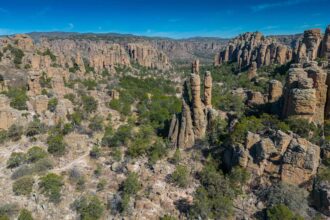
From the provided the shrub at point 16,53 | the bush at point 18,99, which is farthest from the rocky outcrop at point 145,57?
the bush at point 18,99

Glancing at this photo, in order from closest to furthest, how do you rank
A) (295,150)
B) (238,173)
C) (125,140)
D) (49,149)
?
(295,150), (238,173), (49,149), (125,140)

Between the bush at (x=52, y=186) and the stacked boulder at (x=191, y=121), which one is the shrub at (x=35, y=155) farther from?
the stacked boulder at (x=191, y=121)

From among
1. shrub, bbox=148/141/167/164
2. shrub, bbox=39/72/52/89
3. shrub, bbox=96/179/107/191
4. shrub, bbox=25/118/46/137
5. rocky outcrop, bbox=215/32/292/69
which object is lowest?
shrub, bbox=96/179/107/191

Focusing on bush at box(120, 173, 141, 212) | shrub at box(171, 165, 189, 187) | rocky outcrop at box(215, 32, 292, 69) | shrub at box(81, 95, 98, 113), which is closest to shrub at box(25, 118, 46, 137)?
shrub at box(81, 95, 98, 113)

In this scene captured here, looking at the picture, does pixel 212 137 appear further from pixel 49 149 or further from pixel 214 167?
pixel 49 149

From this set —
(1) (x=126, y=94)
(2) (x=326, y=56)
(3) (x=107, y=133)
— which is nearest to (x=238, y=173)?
(3) (x=107, y=133)

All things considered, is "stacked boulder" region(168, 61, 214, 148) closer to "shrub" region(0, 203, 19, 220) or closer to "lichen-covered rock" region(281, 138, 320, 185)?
"lichen-covered rock" region(281, 138, 320, 185)

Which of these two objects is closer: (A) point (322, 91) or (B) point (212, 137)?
(A) point (322, 91)
